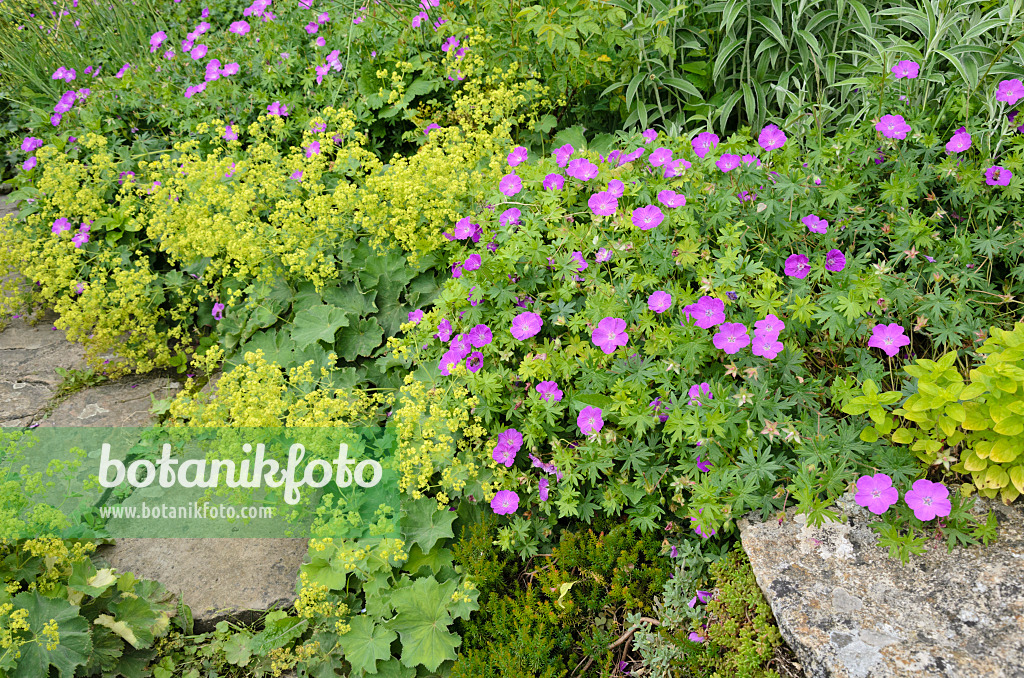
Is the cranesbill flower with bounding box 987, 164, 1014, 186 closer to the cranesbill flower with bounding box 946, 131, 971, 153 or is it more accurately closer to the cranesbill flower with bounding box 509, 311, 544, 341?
the cranesbill flower with bounding box 946, 131, 971, 153

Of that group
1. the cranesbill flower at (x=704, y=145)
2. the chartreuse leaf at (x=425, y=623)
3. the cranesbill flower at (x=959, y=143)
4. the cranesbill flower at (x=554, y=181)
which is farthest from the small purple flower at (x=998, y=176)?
the chartreuse leaf at (x=425, y=623)

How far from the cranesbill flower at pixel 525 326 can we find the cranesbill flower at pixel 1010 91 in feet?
6.00

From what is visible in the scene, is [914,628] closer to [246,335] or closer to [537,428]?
[537,428]

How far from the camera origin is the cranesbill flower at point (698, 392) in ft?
7.02

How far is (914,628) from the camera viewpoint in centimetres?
178

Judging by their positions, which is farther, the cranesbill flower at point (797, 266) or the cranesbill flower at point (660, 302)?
the cranesbill flower at point (797, 266)

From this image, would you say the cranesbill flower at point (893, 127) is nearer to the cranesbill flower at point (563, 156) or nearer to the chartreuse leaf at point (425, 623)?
the cranesbill flower at point (563, 156)

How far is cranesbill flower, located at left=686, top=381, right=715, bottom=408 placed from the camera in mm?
2141

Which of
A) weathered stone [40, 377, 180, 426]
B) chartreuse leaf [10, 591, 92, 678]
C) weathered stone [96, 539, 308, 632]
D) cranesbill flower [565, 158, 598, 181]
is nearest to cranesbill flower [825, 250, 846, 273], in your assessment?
cranesbill flower [565, 158, 598, 181]

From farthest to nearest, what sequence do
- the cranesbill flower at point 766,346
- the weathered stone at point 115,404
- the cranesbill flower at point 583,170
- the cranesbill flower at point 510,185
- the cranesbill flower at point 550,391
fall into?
the weathered stone at point 115,404 → the cranesbill flower at point 510,185 → the cranesbill flower at point 583,170 → the cranesbill flower at point 550,391 → the cranesbill flower at point 766,346

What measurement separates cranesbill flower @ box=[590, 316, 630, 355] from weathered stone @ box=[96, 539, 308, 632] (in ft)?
4.97

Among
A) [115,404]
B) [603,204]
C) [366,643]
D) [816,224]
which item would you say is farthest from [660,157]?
[115,404]

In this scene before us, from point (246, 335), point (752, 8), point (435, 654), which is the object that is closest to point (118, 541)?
point (246, 335)

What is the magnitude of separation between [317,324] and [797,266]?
2027 mm
